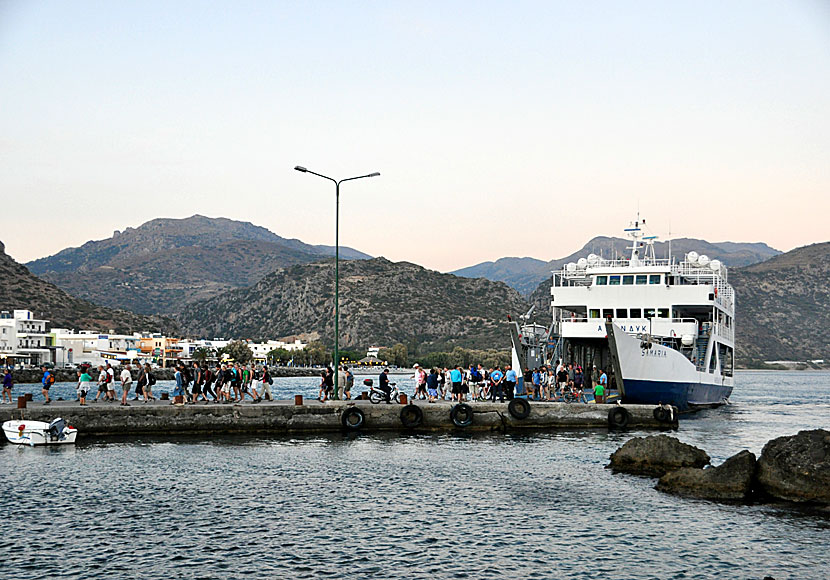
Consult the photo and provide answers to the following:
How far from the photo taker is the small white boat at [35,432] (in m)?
29.3

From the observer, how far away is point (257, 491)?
20.8 metres

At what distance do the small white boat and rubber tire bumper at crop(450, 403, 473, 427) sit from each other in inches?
578

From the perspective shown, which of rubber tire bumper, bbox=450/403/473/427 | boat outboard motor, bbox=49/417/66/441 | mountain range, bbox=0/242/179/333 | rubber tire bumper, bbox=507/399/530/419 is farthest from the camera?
mountain range, bbox=0/242/179/333

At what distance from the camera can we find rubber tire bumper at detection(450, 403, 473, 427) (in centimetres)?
3403

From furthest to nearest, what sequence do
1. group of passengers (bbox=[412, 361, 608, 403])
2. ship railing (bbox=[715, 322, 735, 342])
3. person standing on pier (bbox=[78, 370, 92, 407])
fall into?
ship railing (bbox=[715, 322, 735, 342]) < group of passengers (bbox=[412, 361, 608, 403]) < person standing on pier (bbox=[78, 370, 92, 407])

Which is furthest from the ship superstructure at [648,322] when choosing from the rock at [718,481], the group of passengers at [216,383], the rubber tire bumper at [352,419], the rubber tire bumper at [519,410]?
the rock at [718,481]

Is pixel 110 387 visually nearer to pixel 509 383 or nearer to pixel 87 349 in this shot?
pixel 509 383

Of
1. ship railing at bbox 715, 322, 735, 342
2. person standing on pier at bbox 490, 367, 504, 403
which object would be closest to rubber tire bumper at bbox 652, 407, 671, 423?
person standing on pier at bbox 490, 367, 504, 403

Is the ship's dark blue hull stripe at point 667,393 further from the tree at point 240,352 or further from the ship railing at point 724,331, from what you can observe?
the tree at point 240,352

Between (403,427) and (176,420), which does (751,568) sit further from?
(176,420)

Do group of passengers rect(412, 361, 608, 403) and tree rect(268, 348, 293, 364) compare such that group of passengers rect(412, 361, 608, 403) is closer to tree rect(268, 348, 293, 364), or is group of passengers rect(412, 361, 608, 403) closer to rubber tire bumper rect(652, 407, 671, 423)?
rubber tire bumper rect(652, 407, 671, 423)

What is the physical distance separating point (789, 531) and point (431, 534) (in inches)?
287

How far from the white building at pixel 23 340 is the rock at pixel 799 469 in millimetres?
124876

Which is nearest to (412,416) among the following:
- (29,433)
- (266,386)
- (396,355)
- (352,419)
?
(352,419)
